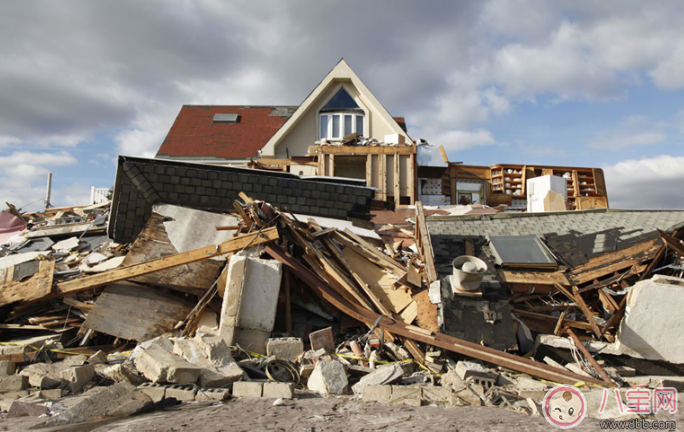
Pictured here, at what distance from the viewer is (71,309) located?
770 centimetres

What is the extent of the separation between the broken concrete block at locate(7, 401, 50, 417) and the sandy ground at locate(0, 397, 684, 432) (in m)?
0.19

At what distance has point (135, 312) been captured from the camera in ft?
24.1

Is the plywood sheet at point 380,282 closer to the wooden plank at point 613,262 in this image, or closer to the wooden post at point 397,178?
the wooden plank at point 613,262

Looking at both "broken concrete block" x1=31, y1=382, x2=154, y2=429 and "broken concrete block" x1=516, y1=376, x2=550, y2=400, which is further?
"broken concrete block" x1=516, y1=376, x2=550, y2=400

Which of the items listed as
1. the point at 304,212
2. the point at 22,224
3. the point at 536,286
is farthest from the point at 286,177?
the point at 22,224

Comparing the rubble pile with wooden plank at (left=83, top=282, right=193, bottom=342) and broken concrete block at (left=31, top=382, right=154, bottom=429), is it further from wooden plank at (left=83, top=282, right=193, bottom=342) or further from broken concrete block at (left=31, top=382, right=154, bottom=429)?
broken concrete block at (left=31, top=382, right=154, bottom=429)

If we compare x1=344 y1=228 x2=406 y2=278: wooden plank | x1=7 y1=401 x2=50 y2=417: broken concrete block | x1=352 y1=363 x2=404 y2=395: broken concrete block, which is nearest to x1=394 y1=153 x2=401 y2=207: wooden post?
x1=344 y1=228 x2=406 y2=278: wooden plank

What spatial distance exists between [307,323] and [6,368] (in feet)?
14.1

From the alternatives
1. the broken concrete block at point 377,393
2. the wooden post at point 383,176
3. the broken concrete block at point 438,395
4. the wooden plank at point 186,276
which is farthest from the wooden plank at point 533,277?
the wooden post at point 383,176

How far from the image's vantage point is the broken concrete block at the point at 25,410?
435cm

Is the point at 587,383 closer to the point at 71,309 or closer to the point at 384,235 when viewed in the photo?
the point at 384,235

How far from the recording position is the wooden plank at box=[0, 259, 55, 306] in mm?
7625

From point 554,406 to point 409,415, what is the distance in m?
1.75

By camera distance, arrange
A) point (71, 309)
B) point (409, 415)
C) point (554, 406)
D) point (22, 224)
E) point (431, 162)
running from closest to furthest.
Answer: point (409, 415)
point (554, 406)
point (71, 309)
point (22, 224)
point (431, 162)
